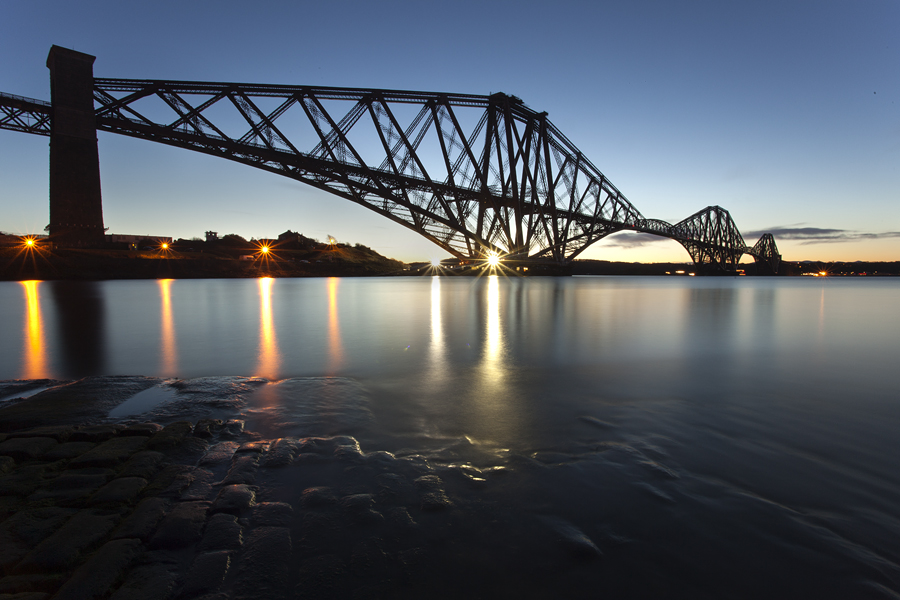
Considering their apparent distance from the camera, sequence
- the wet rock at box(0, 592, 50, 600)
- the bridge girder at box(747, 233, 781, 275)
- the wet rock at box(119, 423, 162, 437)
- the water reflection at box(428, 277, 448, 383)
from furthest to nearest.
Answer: the bridge girder at box(747, 233, 781, 275)
the water reflection at box(428, 277, 448, 383)
the wet rock at box(119, 423, 162, 437)
the wet rock at box(0, 592, 50, 600)

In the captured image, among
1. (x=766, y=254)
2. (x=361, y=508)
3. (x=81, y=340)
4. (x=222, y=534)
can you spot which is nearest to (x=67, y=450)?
(x=222, y=534)

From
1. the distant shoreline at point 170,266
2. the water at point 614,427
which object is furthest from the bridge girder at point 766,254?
the water at point 614,427

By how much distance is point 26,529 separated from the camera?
6.91ft

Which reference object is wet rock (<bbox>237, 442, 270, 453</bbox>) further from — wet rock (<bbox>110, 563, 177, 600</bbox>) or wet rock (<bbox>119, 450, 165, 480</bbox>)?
wet rock (<bbox>110, 563, 177, 600</bbox>)

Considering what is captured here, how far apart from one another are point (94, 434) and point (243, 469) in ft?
4.80

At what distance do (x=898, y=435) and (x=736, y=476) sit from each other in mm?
2455

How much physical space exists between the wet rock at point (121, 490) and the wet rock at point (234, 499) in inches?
19.7

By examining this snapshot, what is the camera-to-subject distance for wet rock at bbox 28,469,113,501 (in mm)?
2415

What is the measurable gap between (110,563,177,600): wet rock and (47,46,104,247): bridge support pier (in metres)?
35.6

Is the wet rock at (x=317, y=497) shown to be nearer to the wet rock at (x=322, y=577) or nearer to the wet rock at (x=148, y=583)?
the wet rock at (x=322, y=577)

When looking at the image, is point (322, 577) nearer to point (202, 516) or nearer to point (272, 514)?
point (272, 514)

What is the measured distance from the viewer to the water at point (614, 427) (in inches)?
83.2

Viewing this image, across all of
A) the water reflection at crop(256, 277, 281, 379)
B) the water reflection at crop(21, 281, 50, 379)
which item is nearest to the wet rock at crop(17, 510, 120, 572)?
the water reflection at crop(256, 277, 281, 379)

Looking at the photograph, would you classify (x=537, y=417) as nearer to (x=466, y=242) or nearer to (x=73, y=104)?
(x=466, y=242)
